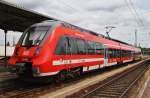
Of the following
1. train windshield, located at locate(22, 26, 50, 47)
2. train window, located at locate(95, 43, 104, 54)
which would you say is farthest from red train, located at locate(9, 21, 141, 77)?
train window, located at locate(95, 43, 104, 54)

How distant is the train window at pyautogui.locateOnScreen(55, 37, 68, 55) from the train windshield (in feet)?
2.98

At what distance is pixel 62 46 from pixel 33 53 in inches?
72.7

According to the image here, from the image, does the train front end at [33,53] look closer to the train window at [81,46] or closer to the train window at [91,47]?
the train window at [81,46]

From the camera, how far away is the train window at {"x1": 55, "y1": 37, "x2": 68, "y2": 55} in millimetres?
13523

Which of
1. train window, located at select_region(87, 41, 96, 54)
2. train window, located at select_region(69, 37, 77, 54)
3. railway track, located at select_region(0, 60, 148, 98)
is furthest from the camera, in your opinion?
train window, located at select_region(87, 41, 96, 54)

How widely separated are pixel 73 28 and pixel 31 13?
5257 mm

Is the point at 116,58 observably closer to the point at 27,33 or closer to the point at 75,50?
the point at 75,50

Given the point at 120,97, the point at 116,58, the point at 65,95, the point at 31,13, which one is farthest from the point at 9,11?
the point at 116,58

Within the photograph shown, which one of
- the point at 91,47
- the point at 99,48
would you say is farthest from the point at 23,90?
the point at 99,48

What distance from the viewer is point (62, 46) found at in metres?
13.9

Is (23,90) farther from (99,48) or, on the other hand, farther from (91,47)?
(99,48)

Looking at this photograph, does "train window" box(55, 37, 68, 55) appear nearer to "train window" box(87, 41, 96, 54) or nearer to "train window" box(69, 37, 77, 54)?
"train window" box(69, 37, 77, 54)

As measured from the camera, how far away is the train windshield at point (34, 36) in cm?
1331

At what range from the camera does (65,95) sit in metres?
11.6
